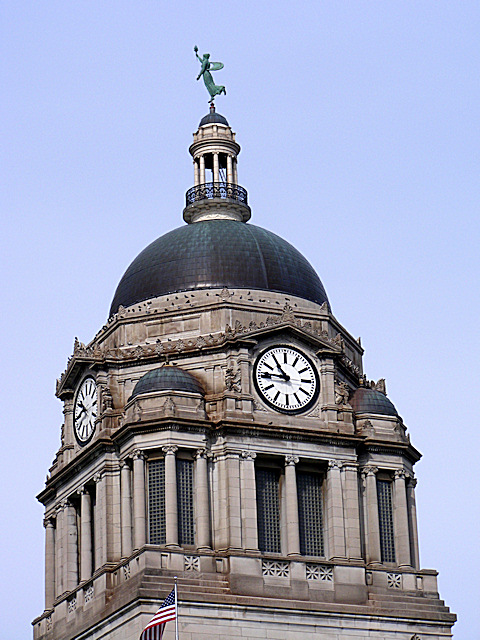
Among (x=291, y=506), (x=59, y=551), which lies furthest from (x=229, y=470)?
(x=59, y=551)

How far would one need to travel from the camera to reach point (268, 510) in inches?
2992

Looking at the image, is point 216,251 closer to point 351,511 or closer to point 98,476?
point 98,476

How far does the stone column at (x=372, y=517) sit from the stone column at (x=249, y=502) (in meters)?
5.29

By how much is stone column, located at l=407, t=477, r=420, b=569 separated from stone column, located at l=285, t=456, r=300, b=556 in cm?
587

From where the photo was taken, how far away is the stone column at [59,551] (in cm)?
7975

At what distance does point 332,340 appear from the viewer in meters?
80.2

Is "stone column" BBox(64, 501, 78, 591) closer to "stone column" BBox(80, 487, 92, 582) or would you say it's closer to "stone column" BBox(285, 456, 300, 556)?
"stone column" BBox(80, 487, 92, 582)

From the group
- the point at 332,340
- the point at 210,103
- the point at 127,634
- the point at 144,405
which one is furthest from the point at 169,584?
the point at 210,103

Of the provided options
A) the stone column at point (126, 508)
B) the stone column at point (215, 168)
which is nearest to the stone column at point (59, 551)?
the stone column at point (126, 508)

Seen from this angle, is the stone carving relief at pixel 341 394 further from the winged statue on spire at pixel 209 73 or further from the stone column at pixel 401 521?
the winged statue on spire at pixel 209 73

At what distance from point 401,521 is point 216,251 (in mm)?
14280

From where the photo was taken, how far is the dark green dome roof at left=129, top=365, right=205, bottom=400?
76000 millimetres

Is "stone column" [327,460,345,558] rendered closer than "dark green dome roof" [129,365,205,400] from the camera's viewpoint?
Yes

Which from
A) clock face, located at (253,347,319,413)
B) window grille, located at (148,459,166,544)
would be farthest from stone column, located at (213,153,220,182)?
window grille, located at (148,459,166,544)
